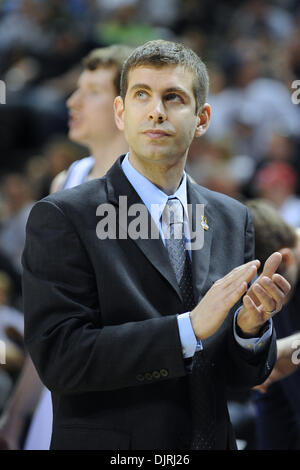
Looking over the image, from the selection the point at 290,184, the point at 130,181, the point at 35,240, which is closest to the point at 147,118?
the point at 130,181

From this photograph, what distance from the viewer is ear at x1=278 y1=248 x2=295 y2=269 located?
308 cm

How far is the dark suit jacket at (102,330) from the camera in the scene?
6.32 ft

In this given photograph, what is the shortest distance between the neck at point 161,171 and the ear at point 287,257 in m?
1.04

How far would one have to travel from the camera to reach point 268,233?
3.10 meters

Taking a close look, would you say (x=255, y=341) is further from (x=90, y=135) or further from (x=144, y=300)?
(x=90, y=135)

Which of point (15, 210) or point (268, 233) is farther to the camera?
point (15, 210)

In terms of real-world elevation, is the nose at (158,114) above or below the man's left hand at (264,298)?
above

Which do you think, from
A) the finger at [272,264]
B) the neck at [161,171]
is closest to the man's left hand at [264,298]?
the finger at [272,264]

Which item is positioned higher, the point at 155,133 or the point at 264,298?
the point at 155,133

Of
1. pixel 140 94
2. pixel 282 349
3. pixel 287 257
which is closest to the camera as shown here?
pixel 140 94

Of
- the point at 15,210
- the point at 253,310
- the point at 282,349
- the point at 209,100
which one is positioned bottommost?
the point at 253,310

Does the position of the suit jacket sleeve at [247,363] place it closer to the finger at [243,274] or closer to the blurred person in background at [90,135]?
the finger at [243,274]

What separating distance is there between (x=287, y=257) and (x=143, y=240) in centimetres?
119

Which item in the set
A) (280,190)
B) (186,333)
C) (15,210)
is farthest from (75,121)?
(15,210)
